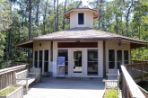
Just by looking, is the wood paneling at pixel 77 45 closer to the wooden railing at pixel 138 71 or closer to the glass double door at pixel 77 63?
the glass double door at pixel 77 63

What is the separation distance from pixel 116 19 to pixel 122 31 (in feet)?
7.47

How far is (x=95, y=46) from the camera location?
19.7 m

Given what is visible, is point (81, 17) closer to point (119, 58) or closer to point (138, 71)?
point (119, 58)

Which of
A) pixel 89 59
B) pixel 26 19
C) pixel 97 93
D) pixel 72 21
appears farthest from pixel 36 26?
pixel 97 93

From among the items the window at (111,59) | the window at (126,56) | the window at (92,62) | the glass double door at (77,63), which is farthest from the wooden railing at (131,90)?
the window at (126,56)

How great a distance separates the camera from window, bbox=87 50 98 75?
64.5 feet

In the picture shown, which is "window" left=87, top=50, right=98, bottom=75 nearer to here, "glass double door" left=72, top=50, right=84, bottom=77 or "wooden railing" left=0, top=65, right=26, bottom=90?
"glass double door" left=72, top=50, right=84, bottom=77

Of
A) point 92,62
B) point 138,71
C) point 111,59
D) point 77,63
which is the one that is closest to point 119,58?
A: point 111,59

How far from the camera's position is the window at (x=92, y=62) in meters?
19.7

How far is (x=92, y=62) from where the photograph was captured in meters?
19.7

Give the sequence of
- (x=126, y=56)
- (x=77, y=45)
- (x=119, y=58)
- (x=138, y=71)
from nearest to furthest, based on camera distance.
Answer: (x=138, y=71) < (x=77, y=45) < (x=119, y=58) < (x=126, y=56)

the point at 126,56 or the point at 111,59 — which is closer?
the point at 111,59

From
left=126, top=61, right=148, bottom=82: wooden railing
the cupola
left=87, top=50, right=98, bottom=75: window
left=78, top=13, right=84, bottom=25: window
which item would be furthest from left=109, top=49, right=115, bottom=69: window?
left=78, top=13, right=84, bottom=25: window

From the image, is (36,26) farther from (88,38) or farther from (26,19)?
(88,38)
